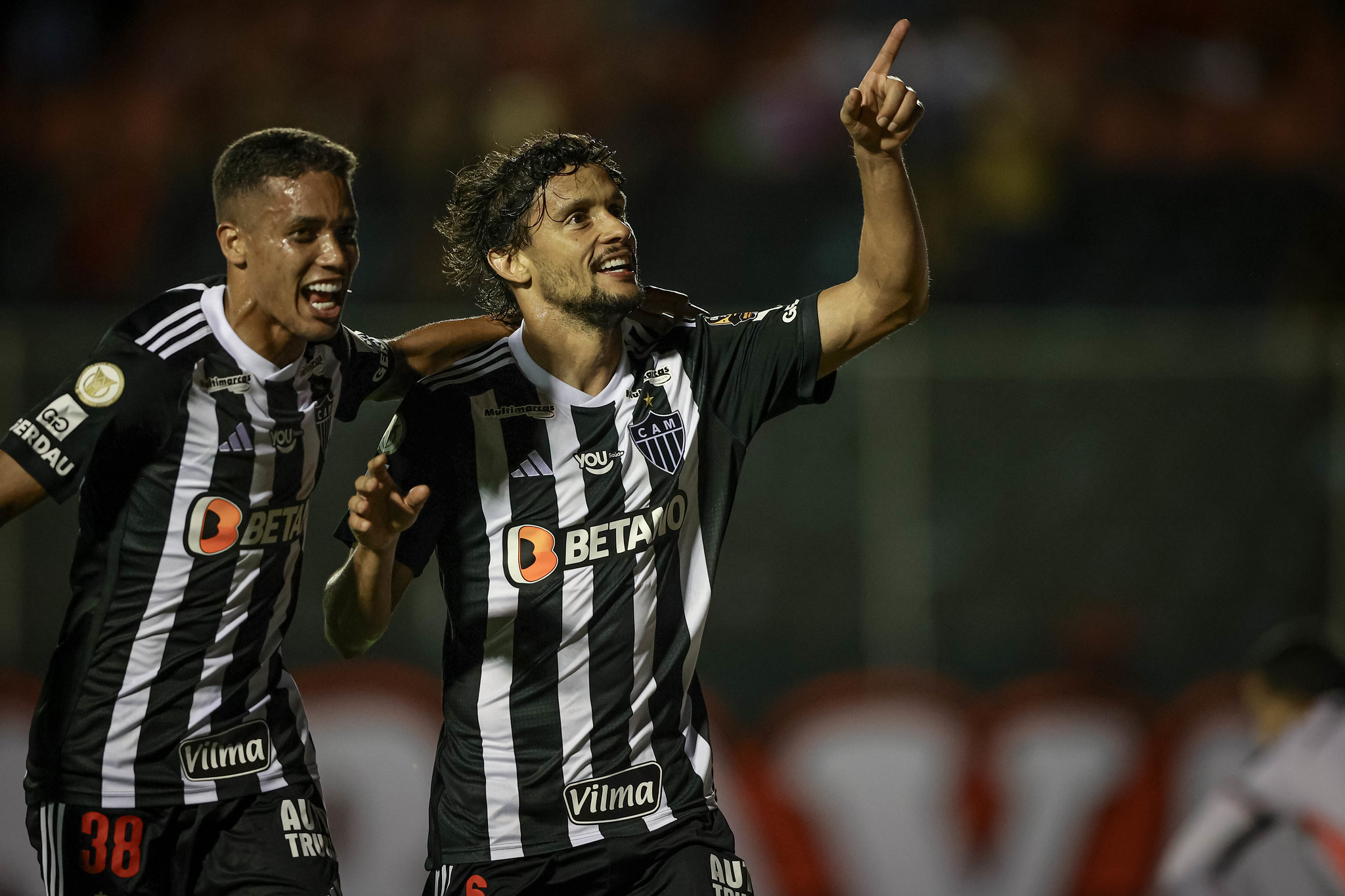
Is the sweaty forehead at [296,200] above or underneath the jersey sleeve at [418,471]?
above

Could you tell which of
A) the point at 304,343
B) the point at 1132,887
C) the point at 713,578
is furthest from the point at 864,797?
the point at 304,343

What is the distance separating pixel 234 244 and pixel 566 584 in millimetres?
1097

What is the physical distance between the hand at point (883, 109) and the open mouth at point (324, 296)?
47.1 inches

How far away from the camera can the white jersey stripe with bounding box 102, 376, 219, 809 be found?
3.02 meters

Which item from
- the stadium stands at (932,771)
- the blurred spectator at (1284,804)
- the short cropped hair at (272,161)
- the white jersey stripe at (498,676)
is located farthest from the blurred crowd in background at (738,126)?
the white jersey stripe at (498,676)

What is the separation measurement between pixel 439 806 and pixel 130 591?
2.77 ft

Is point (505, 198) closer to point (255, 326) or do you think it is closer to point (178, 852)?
point (255, 326)

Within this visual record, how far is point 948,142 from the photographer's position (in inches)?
307

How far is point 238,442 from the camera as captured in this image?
120 inches

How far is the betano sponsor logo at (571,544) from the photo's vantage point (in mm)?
2947

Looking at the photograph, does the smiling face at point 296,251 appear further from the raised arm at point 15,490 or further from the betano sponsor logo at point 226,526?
the raised arm at point 15,490

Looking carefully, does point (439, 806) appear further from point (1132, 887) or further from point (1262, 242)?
point (1262, 242)

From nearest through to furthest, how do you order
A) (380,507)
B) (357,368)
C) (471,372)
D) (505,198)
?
(380,507) → (471,372) → (505,198) → (357,368)

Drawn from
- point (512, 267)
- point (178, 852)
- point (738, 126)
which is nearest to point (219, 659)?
point (178, 852)
